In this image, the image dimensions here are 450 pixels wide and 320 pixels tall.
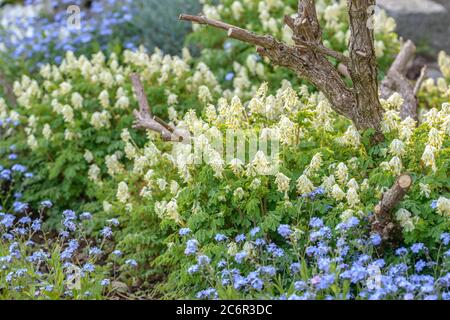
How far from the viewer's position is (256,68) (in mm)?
7102

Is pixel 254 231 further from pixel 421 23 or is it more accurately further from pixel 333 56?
pixel 421 23

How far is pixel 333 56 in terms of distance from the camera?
4945 millimetres

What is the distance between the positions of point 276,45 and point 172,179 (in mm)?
1212

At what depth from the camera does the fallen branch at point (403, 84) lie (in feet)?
21.5

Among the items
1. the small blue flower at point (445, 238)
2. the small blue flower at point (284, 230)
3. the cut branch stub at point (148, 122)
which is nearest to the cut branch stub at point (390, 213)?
the small blue flower at point (445, 238)

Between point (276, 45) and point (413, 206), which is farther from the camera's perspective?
point (276, 45)

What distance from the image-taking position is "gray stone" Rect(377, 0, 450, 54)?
8.82 meters

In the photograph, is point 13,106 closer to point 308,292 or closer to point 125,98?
point 125,98

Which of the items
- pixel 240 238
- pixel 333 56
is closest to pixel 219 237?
pixel 240 238

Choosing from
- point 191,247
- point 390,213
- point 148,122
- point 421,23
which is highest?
point 421,23

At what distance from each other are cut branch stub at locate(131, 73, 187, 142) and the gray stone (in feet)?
12.2

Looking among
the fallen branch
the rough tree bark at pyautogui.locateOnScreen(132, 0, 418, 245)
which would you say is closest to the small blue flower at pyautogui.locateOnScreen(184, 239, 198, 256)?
the rough tree bark at pyautogui.locateOnScreen(132, 0, 418, 245)

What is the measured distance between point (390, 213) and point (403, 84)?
2.59m
